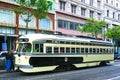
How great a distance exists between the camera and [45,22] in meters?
43.8

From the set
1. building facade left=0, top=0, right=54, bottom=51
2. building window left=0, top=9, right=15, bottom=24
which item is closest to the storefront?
building facade left=0, top=0, right=54, bottom=51

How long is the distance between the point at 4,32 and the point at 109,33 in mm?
22961

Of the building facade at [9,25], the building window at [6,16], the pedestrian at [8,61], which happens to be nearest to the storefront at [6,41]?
the building facade at [9,25]

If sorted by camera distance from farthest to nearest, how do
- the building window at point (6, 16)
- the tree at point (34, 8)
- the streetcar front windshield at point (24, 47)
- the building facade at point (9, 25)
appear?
the building facade at point (9, 25), the building window at point (6, 16), the tree at point (34, 8), the streetcar front windshield at point (24, 47)

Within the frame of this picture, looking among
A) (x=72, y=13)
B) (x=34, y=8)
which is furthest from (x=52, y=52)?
(x=72, y=13)

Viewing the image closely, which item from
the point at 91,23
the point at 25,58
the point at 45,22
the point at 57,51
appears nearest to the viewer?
the point at 25,58

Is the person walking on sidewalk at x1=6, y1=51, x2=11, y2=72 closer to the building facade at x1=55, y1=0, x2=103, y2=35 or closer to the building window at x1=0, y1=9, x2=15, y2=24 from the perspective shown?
the building window at x1=0, y1=9, x2=15, y2=24

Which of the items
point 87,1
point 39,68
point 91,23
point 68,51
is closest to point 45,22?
point 91,23

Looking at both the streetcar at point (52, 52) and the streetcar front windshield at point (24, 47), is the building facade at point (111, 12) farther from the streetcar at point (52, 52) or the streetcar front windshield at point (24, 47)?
the streetcar front windshield at point (24, 47)

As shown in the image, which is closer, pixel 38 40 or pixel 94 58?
pixel 38 40

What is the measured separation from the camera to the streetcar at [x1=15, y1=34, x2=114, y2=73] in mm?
21172

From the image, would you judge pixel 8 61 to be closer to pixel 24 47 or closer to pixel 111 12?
pixel 24 47

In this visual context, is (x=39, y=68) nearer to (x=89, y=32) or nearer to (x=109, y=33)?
(x=89, y=32)

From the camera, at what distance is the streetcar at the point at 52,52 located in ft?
69.5
